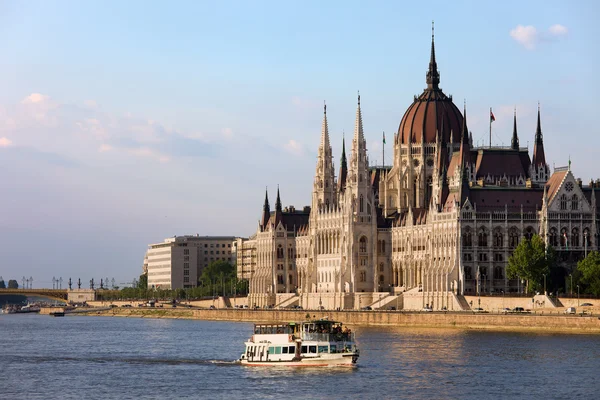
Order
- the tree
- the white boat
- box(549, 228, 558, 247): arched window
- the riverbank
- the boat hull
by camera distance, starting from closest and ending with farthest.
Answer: the boat hull, the white boat, the riverbank, the tree, box(549, 228, 558, 247): arched window

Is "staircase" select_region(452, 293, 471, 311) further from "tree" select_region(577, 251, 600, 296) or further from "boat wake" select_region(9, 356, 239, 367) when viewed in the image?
"boat wake" select_region(9, 356, 239, 367)

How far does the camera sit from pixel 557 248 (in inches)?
7825

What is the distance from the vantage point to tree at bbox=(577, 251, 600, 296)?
583ft

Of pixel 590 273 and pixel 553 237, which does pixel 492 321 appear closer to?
pixel 590 273

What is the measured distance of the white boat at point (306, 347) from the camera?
12338cm

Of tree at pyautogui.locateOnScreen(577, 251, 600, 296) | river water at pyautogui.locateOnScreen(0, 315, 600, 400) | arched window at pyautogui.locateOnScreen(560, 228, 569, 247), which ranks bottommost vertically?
river water at pyautogui.locateOnScreen(0, 315, 600, 400)

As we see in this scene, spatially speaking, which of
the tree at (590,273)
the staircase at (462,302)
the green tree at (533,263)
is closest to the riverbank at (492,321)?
the staircase at (462,302)

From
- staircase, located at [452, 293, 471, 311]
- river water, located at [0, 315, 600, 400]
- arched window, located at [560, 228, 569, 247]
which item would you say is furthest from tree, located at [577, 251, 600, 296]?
river water, located at [0, 315, 600, 400]

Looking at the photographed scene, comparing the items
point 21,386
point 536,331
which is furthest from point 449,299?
point 21,386

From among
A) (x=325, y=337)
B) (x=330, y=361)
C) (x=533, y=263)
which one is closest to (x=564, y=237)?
(x=533, y=263)

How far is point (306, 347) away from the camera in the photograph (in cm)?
12462

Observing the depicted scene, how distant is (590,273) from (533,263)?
11.2 meters

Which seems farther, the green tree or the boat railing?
the green tree

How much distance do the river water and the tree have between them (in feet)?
70.0
